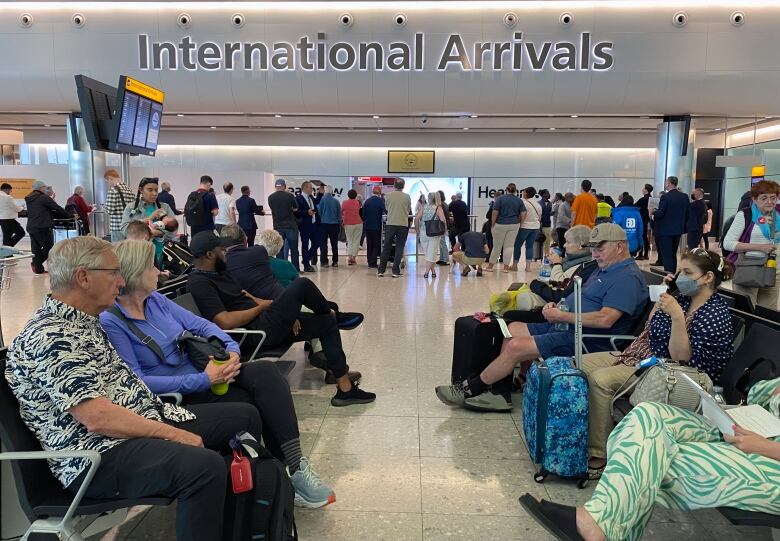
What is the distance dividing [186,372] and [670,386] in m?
2.14

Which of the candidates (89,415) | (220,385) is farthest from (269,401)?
(89,415)

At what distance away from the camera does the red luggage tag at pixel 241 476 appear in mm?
1892

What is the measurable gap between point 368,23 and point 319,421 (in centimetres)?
951

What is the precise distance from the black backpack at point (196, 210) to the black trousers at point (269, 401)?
8507mm

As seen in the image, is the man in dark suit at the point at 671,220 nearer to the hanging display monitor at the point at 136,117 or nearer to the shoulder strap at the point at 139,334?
the hanging display monitor at the point at 136,117

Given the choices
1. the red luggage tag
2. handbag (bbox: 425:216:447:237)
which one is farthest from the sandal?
handbag (bbox: 425:216:447:237)

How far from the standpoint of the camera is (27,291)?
827cm

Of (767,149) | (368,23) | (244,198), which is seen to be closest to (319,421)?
(244,198)

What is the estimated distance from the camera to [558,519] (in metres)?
1.92

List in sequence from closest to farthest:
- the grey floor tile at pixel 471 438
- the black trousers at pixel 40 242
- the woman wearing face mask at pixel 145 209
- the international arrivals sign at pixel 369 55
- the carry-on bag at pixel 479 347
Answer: the grey floor tile at pixel 471 438 → the carry-on bag at pixel 479 347 → the woman wearing face mask at pixel 145 209 → the black trousers at pixel 40 242 → the international arrivals sign at pixel 369 55

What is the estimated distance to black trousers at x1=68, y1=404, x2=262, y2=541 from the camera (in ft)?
5.86

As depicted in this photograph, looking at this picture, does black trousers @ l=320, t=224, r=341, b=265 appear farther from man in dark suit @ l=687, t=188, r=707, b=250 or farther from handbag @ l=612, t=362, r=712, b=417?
handbag @ l=612, t=362, r=712, b=417

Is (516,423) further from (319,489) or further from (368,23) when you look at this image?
(368,23)

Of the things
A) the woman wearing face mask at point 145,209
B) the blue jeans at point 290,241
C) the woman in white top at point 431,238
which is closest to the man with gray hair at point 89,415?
the woman wearing face mask at point 145,209
